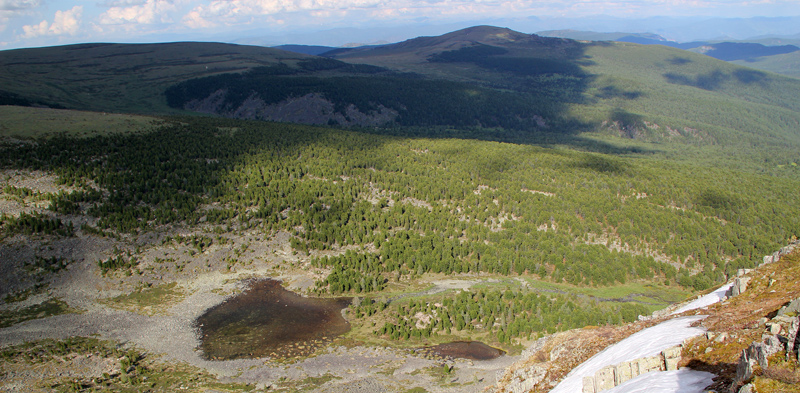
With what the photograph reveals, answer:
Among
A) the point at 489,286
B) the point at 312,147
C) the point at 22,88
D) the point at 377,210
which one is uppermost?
the point at 22,88

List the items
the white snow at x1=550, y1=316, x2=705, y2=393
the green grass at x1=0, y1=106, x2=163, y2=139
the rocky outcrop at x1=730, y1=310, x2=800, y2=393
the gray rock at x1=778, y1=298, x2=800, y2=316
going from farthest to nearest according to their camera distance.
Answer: the green grass at x1=0, y1=106, x2=163, y2=139 < the white snow at x1=550, y1=316, x2=705, y2=393 < the gray rock at x1=778, y1=298, x2=800, y2=316 < the rocky outcrop at x1=730, y1=310, x2=800, y2=393

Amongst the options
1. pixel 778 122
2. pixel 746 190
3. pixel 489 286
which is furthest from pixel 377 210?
pixel 778 122

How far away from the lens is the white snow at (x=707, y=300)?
23203 millimetres

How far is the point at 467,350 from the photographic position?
34.0m

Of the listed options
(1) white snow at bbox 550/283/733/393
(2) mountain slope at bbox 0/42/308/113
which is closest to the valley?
(1) white snow at bbox 550/283/733/393

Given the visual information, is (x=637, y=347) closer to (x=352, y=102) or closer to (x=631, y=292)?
(x=631, y=292)

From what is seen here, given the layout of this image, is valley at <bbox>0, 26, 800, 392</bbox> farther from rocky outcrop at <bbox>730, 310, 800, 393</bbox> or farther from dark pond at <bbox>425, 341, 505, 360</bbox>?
rocky outcrop at <bbox>730, 310, 800, 393</bbox>

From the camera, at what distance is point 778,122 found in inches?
6880

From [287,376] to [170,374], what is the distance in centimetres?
758

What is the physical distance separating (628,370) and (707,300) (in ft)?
37.6

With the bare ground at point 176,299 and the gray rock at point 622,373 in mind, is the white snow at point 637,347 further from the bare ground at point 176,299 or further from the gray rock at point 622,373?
the bare ground at point 176,299

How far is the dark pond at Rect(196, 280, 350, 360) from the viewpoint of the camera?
110 ft

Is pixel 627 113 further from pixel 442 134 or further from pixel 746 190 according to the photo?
pixel 746 190

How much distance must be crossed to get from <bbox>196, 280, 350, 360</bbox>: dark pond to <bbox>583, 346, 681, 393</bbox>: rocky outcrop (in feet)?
73.3
